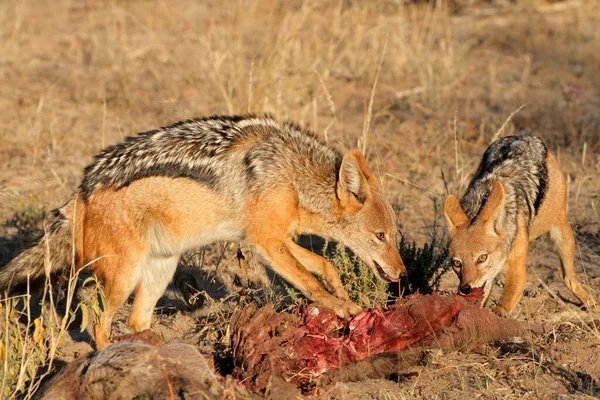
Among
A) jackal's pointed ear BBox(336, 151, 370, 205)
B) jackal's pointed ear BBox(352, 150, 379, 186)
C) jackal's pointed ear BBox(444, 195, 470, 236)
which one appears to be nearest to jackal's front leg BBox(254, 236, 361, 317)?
jackal's pointed ear BBox(336, 151, 370, 205)

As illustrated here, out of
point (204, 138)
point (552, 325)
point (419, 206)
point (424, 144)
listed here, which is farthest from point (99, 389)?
point (424, 144)

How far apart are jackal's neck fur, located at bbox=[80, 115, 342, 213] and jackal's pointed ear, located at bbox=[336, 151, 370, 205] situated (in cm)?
11

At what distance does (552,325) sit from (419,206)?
9.38ft

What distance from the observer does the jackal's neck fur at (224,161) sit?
5.94m

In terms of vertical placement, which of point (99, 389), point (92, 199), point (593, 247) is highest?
point (92, 199)

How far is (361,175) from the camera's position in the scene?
19.3 ft

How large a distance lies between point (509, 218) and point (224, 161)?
2.23 m

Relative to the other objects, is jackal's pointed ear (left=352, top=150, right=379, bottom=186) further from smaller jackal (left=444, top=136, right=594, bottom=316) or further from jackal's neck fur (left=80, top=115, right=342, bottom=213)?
smaller jackal (left=444, top=136, right=594, bottom=316)

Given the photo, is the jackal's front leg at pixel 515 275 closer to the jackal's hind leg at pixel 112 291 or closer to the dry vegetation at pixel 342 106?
the dry vegetation at pixel 342 106

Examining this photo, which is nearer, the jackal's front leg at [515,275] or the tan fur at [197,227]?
the tan fur at [197,227]

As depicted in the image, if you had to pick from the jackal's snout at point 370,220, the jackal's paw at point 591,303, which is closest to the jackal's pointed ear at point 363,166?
the jackal's snout at point 370,220

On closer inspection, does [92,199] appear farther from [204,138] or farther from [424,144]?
[424,144]

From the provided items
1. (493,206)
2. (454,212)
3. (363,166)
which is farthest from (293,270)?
(493,206)

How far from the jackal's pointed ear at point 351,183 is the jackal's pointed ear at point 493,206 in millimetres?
895
